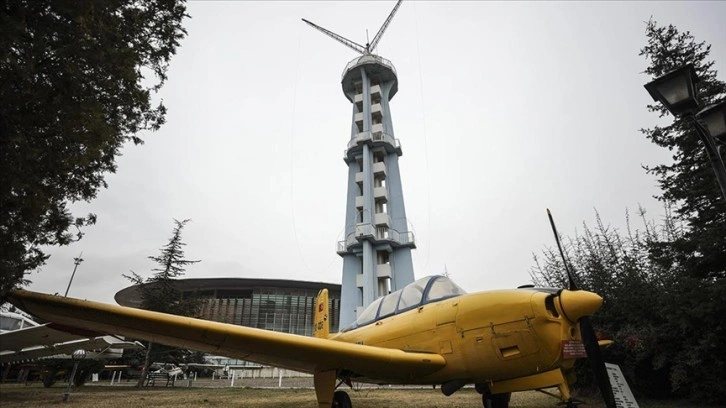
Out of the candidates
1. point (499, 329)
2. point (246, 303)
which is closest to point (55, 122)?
point (499, 329)

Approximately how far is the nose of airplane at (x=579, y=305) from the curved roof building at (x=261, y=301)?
157ft

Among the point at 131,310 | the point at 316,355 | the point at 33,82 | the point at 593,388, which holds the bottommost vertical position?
the point at 593,388

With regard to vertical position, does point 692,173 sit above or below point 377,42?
below

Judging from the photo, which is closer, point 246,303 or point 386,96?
point 386,96

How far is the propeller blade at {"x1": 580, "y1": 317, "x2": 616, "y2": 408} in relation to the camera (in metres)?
3.96

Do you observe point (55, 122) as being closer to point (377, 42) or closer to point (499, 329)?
point (499, 329)

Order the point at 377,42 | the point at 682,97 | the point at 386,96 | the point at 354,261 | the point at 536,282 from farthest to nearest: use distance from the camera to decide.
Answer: the point at 377,42 → the point at 386,96 → the point at 354,261 → the point at 536,282 → the point at 682,97

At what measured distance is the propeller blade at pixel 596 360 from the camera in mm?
3965

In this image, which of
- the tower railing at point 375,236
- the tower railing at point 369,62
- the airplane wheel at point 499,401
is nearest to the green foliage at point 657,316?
the airplane wheel at point 499,401

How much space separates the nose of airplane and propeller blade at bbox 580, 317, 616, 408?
18 centimetres

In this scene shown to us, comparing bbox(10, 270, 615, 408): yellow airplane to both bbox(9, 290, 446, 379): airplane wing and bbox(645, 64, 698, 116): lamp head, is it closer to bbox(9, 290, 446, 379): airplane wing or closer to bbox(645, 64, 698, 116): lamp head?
bbox(9, 290, 446, 379): airplane wing

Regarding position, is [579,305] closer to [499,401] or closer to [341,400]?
[499,401]

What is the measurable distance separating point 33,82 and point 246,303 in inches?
1983

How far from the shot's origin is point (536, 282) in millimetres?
12422
